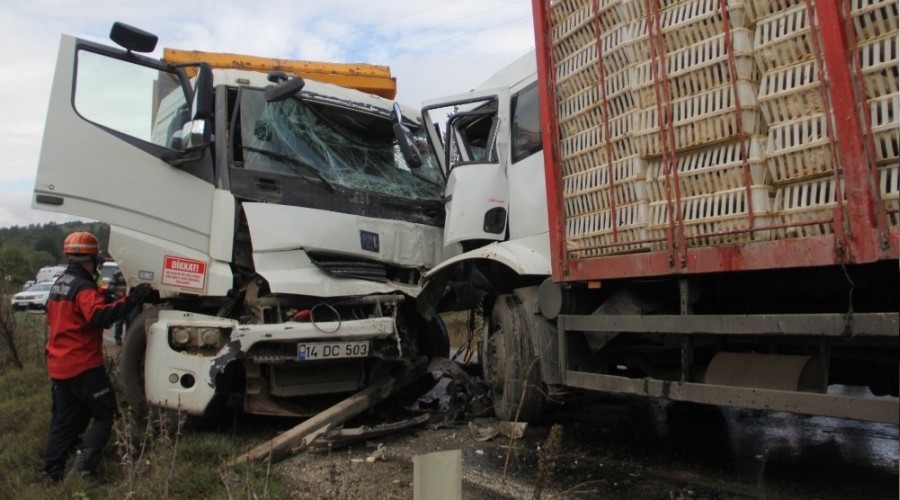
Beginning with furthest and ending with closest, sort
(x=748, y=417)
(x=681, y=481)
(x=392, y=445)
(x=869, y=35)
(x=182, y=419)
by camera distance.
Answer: (x=748, y=417)
(x=392, y=445)
(x=182, y=419)
(x=681, y=481)
(x=869, y=35)

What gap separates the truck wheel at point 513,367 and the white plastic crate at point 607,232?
0.85m

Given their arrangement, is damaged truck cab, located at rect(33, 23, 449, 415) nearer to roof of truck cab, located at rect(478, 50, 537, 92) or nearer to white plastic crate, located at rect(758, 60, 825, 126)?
roof of truck cab, located at rect(478, 50, 537, 92)

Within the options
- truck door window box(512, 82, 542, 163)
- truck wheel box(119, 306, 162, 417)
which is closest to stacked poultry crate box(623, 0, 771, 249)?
truck door window box(512, 82, 542, 163)

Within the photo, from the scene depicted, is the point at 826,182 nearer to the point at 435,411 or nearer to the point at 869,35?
the point at 869,35

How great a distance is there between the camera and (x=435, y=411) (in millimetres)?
5801

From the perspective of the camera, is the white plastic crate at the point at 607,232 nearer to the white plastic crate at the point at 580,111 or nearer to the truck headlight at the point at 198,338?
the white plastic crate at the point at 580,111

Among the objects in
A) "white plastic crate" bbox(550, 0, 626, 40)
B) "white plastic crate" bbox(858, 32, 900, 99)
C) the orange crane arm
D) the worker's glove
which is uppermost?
the orange crane arm

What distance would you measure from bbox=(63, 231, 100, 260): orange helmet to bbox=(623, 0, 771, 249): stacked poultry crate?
12.0 ft

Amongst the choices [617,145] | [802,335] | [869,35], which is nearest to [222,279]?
[617,145]

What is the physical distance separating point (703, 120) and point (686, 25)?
482mm

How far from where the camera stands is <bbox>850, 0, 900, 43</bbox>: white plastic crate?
2.55 metres

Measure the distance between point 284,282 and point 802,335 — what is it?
3.37 meters

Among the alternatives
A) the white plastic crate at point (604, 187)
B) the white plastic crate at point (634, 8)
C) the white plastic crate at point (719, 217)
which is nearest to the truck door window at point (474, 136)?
the white plastic crate at point (604, 187)

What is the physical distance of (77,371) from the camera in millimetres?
4500
